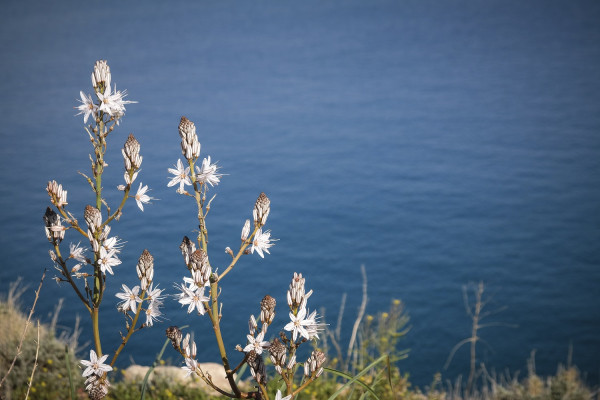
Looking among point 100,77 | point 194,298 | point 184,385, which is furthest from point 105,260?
point 184,385

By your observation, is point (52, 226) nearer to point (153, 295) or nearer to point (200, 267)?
point (153, 295)

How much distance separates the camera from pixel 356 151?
13602mm

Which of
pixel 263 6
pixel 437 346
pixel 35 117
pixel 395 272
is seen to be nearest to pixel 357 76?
pixel 263 6

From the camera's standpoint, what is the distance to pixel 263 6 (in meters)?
24.3

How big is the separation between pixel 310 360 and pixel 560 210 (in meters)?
10.7

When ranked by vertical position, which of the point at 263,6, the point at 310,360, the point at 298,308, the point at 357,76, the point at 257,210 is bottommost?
the point at 310,360

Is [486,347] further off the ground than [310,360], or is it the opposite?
[310,360]

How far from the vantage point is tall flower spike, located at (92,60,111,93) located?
2033 millimetres

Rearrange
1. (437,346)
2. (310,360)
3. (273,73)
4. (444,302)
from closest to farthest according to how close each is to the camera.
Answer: (310,360) → (437,346) → (444,302) → (273,73)

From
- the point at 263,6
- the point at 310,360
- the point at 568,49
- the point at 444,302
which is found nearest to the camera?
the point at 310,360

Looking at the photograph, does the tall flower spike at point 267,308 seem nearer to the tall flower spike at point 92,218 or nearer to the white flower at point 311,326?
the white flower at point 311,326

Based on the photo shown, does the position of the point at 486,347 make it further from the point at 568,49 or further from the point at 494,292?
the point at 568,49

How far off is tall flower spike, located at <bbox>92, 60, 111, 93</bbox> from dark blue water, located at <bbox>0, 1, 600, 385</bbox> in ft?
14.7

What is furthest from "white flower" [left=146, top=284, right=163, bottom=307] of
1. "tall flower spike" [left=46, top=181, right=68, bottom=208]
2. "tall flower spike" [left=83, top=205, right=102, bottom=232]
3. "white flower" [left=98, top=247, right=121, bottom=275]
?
"tall flower spike" [left=46, top=181, right=68, bottom=208]
